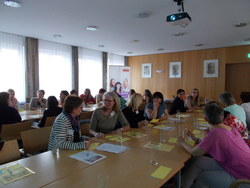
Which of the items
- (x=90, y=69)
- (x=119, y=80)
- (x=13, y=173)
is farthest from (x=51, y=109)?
(x=119, y=80)

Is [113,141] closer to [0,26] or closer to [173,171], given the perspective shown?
[173,171]

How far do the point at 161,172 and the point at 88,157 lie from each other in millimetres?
718

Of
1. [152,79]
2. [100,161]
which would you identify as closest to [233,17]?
[100,161]

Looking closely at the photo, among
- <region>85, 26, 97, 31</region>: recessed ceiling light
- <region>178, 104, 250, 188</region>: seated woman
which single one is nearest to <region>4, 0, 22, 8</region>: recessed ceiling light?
<region>85, 26, 97, 31</region>: recessed ceiling light

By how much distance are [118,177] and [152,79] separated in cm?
848

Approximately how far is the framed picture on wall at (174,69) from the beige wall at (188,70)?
6.1 inches

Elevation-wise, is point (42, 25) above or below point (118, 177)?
above

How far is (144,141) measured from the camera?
238 cm

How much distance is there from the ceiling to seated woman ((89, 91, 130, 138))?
72.2 inches

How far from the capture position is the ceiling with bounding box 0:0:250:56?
352 centimetres

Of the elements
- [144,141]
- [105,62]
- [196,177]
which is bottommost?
[196,177]

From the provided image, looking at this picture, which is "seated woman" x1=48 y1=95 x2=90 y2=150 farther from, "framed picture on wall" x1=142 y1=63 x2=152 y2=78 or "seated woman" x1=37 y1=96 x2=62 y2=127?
"framed picture on wall" x1=142 y1=63 x2=152 y2=78

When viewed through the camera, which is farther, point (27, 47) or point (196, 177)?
point (27, 47)

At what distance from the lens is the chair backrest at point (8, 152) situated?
1875 mm
